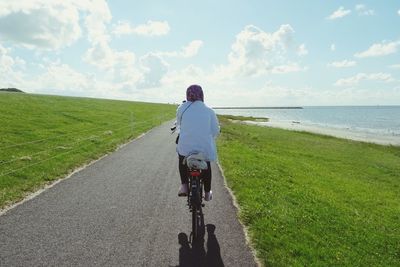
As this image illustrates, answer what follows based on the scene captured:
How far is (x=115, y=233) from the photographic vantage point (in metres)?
8.12

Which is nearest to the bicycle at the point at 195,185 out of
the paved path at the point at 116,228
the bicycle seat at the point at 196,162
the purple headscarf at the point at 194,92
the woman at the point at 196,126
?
the bicycle seat at the point at 196,162

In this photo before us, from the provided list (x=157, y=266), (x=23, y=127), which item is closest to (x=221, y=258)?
(x=157, y=266)

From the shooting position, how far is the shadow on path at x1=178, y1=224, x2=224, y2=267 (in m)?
6.81

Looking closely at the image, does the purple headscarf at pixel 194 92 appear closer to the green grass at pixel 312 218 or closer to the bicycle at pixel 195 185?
the bicycle at pixel 195 185

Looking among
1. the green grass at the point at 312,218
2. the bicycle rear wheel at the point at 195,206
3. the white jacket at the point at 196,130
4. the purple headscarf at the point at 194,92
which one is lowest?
the green grass at the point at 312,218

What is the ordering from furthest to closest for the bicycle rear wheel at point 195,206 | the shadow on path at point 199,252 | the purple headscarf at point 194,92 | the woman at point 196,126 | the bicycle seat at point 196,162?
the purple headscarf at point 194,92
the woman at point 196,126
the bicycle seat at point 196,162
the bicycle rear wheel at point 195,206
the shadow on path at point 199,252

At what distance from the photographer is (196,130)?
804 cm

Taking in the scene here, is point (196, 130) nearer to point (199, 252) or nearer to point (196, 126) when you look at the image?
point (196, 126)

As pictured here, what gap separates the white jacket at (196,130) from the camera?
315 inches

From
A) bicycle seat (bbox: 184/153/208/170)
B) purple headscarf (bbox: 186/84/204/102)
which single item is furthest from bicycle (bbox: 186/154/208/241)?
purple headscarf (bbox: 186/84/204/102)

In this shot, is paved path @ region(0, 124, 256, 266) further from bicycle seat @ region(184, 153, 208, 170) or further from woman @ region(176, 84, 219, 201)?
woman @ region(176, 84, 219, 201)

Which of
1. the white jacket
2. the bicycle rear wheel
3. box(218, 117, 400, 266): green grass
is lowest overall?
box(218, 117, 400, 266): green grass

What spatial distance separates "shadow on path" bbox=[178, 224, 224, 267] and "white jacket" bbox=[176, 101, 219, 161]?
5.76 feet

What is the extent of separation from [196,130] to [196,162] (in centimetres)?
70
